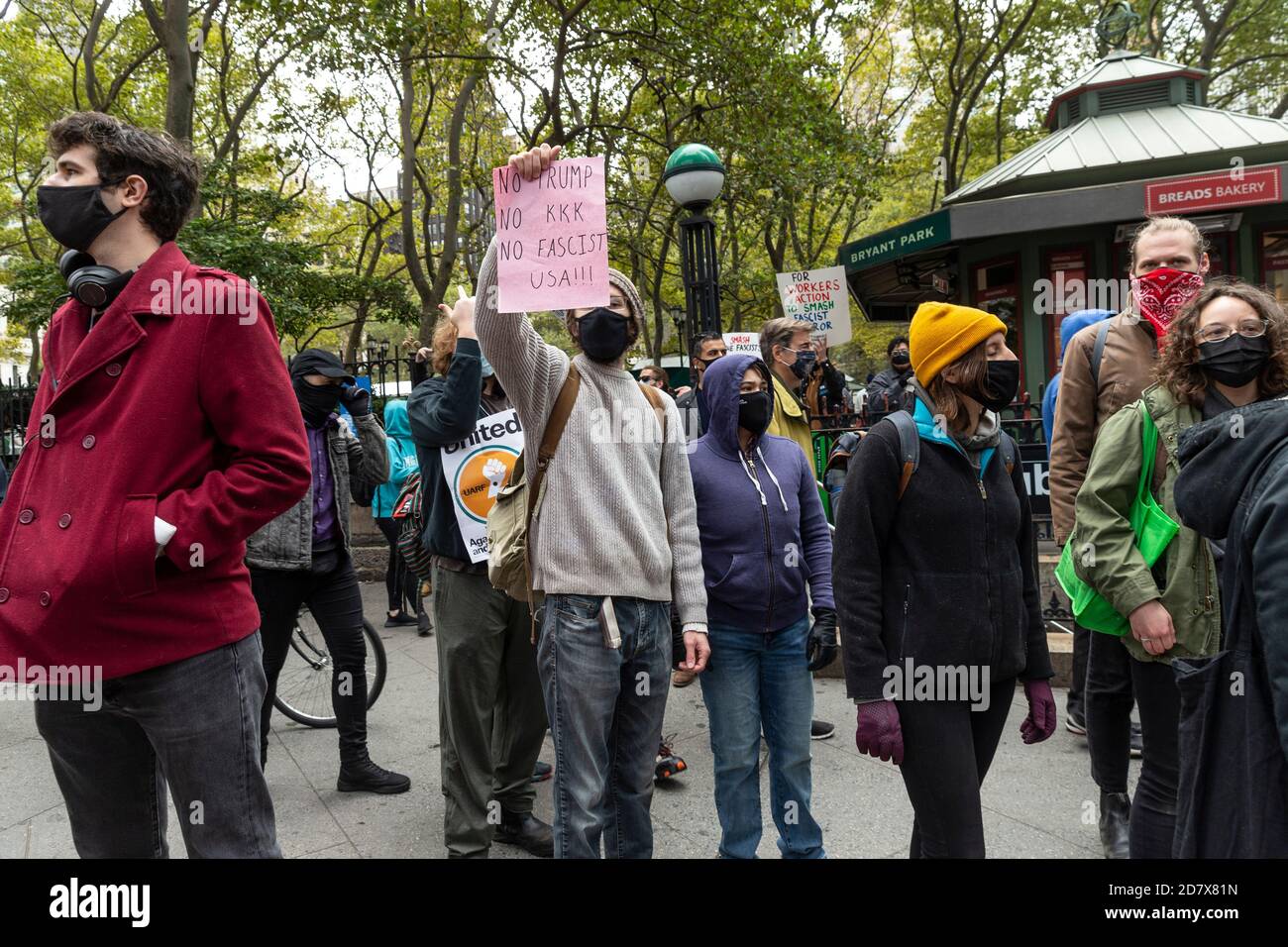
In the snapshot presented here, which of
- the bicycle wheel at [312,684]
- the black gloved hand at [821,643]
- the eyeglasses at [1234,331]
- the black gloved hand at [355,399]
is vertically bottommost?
the bicycle wheel at [312,684]

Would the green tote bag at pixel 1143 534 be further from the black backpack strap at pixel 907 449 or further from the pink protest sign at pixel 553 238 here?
the pink protest sign at pixel 553 238

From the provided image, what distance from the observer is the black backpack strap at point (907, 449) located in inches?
101

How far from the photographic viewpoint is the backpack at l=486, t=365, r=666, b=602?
2734 mm

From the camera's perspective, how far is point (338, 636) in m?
4.27

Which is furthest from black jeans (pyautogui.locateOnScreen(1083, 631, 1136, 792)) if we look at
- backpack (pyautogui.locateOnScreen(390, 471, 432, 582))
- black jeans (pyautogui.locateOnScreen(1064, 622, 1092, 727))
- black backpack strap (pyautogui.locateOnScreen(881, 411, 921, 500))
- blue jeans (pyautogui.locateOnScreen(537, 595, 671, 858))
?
backpack (pyautogui.locateOnScreen(390, 471, 432, 582))

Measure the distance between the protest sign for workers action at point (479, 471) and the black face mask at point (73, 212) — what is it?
5.13 ft

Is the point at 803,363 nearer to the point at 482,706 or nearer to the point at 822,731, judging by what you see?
the point at 822,731

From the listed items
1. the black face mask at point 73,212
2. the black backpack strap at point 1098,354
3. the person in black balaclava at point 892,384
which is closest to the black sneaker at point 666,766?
the black backpack strap at point 1098,354

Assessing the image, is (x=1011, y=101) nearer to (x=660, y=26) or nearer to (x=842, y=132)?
A: (x=842, y=132)

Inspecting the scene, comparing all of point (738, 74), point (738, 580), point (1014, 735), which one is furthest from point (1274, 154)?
point (738, 580)

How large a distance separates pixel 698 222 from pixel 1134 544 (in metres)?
4.80

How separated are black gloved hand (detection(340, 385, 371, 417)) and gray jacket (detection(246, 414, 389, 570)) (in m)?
0.07

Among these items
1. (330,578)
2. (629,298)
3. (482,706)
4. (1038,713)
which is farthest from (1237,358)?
(330,578)
